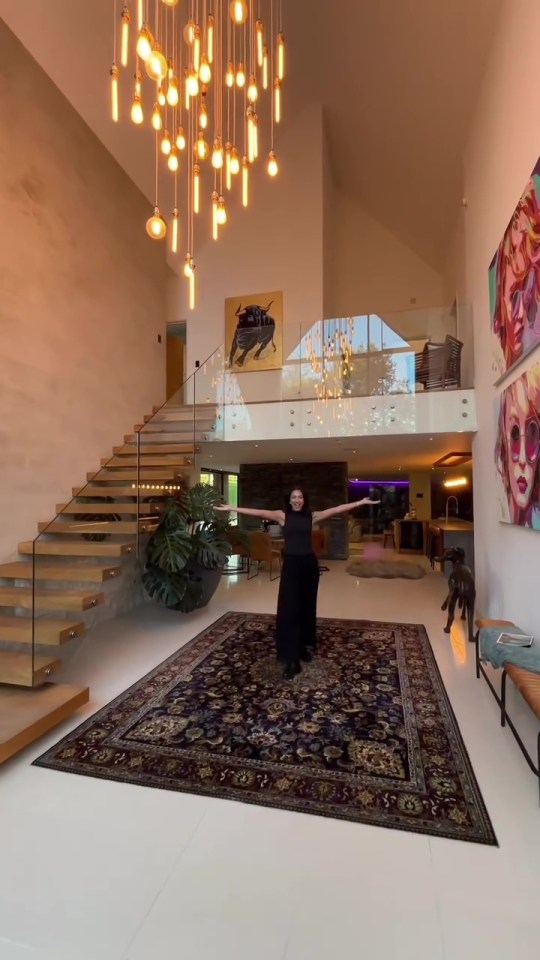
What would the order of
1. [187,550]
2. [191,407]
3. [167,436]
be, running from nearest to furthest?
1. [187,550]
2. [167,436]
3. [191,407]

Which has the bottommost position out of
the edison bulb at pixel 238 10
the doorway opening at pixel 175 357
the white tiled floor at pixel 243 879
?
the white tiled floor at pixel 243 879

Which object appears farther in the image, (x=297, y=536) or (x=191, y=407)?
(x=191, y=407)

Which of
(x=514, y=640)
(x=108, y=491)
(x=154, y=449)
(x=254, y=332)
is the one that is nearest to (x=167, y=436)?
(x=154, y=449)

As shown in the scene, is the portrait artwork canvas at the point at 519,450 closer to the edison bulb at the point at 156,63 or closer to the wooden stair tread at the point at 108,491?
the edison bulb at the point at 156,63

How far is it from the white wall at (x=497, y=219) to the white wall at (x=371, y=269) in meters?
4.93

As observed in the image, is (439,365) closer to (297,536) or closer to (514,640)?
(297,536)

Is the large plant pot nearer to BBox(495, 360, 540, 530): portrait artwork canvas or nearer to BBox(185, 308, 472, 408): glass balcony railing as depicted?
BBox(185, 308, 472, 408): glass balcony railing

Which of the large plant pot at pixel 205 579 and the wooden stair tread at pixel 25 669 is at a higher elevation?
the large plant pot at pixel 205 579

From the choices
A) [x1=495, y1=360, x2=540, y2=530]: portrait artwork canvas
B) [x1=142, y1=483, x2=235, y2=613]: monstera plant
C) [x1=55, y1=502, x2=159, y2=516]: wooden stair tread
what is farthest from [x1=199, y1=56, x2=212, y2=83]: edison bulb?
[x1=142, y1=483, x2=235, y2=613]: monstera plant

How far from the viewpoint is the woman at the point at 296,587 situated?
358cm

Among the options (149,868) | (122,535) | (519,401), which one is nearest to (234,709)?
(149,868)

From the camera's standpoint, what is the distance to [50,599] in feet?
11.5

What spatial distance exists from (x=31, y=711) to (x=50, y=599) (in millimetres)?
951

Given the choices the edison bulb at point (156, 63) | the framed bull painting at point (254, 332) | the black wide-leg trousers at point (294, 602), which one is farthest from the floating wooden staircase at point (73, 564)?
the edison bulb at point (156, 63)
